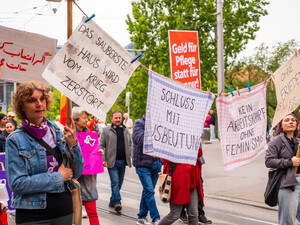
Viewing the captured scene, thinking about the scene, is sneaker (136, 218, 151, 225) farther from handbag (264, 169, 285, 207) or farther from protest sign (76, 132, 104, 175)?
handbag (264, 169, 285, 207)

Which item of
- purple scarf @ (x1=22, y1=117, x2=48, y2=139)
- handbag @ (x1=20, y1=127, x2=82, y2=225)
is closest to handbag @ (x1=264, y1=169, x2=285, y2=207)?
handbag @ (x1=20, y1=127, x2=82, y2=225)

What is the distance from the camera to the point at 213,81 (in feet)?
83.3

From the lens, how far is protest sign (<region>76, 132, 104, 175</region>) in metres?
5.79

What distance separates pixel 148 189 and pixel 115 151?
151 cm

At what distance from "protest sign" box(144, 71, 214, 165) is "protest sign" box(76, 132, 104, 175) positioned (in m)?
1.49

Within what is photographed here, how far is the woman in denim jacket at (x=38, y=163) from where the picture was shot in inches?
114

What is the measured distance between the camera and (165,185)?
5.55 metres

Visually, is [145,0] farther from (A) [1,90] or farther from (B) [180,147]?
(A) [1,90]

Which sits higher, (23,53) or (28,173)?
(23,53)

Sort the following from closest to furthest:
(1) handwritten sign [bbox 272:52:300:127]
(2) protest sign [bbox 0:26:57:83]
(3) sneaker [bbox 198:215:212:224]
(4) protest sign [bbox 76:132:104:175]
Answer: (2) protest sign [bbox 0:26:57:83], (1) handwritten sign [bbox 272:52:300:127], (4) protest sign [bbox 76:132:104:175], (3) sneaker [bbox 198:215:212:224]

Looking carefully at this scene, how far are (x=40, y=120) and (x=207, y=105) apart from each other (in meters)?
2.20

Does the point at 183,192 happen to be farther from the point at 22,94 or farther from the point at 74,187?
the point at 22,94

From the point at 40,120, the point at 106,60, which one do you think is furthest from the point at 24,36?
the point at 40,120

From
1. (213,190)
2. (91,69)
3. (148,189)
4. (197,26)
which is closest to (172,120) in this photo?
(91,69)
